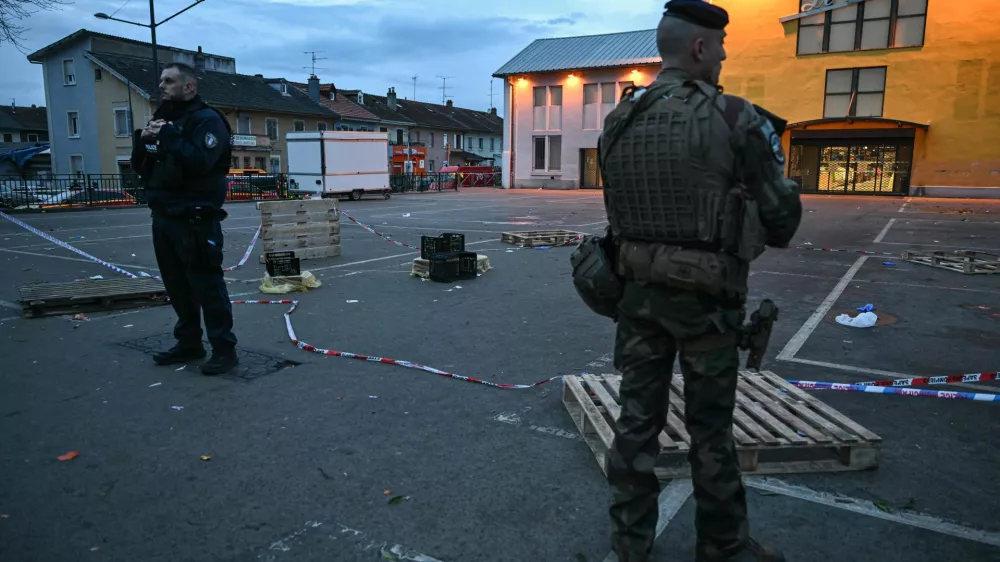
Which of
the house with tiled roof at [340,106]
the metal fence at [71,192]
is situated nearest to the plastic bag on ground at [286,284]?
the metal fence at [71,192]

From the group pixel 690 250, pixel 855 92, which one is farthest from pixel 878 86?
pixel 690 250

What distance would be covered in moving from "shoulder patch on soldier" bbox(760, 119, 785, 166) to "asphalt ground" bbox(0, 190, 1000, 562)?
5.50 ft

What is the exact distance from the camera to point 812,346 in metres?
6.17

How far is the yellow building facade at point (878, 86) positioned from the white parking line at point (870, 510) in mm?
33247

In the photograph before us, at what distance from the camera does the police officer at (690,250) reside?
2.49 meters

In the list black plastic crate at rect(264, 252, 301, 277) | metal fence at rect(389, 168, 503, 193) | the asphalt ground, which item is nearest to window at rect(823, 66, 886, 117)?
metal fence at rect(389, 168, 503, 193)

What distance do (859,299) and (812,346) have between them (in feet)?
8.79

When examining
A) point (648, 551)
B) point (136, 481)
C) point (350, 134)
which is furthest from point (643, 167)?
point (350, 134)

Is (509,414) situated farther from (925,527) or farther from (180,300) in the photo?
(180,300)

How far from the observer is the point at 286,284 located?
881 cm

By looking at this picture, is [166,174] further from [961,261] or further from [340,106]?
[340,106]

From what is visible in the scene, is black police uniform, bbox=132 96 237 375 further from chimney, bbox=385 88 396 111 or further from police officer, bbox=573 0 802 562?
chimney, bbox=385 88 396 111

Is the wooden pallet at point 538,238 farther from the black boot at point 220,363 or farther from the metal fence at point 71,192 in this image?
the metal fence at point 71,192

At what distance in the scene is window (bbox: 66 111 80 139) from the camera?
151 feet
